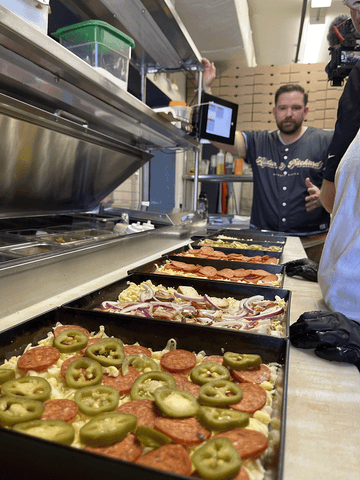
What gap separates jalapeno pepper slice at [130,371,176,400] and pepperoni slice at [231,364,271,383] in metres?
0.16

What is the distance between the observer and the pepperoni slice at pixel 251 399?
0.71 m

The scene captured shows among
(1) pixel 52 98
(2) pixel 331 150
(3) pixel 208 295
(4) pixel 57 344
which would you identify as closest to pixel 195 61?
(1) pixel 52 98

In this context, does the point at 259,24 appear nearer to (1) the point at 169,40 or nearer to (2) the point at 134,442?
(1) the point at 169,40

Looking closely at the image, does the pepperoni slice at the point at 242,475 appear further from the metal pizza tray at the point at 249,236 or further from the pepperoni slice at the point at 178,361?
the metal pizza tray at the point at 249,236

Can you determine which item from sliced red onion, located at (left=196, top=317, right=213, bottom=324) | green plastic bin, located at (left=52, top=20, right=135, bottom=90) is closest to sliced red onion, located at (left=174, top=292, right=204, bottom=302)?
sliced red onion, located at (left=196, top=317, right=213, bottom=324)

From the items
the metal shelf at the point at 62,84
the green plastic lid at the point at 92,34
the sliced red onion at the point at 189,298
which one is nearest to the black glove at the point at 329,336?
the sliced red onion at the point at 189,298

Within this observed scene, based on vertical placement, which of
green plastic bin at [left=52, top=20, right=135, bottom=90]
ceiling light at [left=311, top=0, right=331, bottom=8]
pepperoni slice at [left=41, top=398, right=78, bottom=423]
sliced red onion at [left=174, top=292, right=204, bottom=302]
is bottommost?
pepperoni slice at [left=41, top=398, right=78, bottom=423]

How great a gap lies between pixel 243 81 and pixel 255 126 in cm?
75

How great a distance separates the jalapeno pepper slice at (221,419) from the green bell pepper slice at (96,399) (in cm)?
17

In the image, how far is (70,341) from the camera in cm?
92

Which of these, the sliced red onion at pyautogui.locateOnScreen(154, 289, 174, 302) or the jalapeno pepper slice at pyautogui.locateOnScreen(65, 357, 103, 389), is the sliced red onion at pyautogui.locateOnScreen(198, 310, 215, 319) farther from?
the jalapeno pepper slice at pyautogui.locateOnScreen(65, 357, 103, 389)

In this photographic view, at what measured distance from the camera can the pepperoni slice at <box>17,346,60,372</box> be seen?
0.82m

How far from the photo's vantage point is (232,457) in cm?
54

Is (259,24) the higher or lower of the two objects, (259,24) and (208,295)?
the higher
